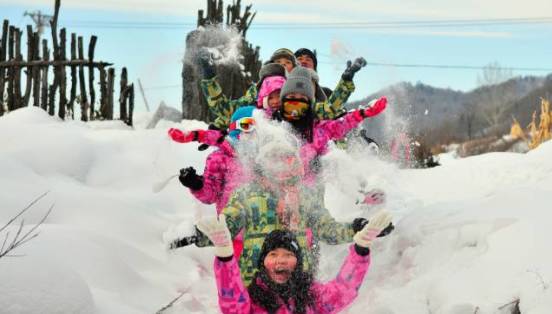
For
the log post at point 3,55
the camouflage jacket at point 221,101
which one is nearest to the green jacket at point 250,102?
the camouflage jacket at point 221,101

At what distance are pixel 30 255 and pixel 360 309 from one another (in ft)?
6.51

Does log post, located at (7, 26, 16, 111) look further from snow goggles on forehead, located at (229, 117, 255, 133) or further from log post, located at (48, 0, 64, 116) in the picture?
snow goggles on forehead, located at (229, 117, 255, 133)

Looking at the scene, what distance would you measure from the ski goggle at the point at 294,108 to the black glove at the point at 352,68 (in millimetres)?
865

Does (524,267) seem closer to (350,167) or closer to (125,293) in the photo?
(125,293)

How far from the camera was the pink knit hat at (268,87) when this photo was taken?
15.7 ft

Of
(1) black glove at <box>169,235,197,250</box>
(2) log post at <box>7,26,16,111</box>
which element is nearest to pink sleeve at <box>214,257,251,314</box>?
(1) black glove at <box>169,235,197,250</box>

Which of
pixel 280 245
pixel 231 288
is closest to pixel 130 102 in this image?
pixel 280 245

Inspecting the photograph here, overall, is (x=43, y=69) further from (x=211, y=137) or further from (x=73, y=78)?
(x=211, y=137)

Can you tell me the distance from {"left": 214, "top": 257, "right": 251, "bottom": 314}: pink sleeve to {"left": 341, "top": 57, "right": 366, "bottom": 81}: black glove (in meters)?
2.46

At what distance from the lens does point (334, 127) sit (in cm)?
486

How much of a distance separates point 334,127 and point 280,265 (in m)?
1.87

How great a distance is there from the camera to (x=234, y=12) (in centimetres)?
1147

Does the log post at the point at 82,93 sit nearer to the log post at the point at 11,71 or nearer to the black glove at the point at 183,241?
the log post at the point at 11,71

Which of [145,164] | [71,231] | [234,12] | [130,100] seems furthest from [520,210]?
[234,12]
